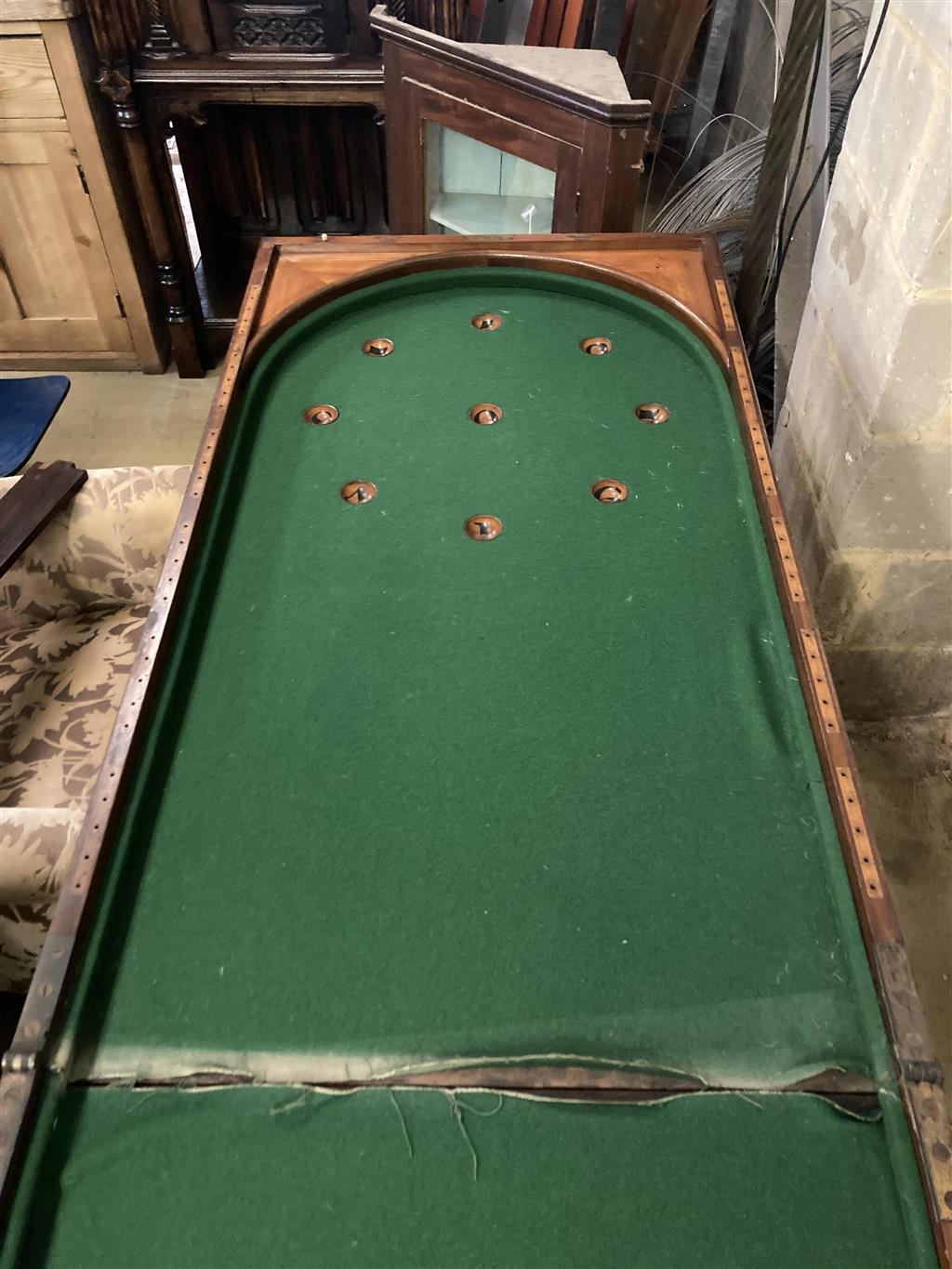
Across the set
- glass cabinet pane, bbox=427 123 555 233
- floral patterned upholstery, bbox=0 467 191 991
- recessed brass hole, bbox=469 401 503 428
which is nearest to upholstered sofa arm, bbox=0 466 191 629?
floral patterned upholstery, bbox=0 467 191 991

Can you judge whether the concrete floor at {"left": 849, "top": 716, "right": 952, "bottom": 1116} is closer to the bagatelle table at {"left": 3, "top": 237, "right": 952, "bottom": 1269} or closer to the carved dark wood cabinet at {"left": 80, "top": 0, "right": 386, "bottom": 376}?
the bagatelle table at {"left": 3, "top": 237, "right": 952, "bottom": 1269}

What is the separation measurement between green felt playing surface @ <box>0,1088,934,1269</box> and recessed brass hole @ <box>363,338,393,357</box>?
1381 mm

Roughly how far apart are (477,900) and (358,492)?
30.7 inches

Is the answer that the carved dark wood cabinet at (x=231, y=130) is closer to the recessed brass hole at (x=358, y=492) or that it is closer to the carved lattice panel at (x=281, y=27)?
the carved lattice panel at (x=281, y=27)

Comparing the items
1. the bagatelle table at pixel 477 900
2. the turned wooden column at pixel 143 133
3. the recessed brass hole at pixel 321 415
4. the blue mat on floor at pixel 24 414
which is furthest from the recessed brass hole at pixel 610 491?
the turned wooden column at pixel 143 133

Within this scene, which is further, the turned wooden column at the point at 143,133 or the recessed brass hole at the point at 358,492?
the turned wooden column at the point at 143,133

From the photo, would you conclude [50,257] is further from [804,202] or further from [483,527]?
[483,527]

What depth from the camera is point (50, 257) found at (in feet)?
11.4

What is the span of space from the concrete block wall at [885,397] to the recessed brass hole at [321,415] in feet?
3.30

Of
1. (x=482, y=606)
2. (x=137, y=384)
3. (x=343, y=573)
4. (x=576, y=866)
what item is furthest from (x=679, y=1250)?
(x=137, y=384)

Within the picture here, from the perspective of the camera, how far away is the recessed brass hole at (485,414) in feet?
5.78

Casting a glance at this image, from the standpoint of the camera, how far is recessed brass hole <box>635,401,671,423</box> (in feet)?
5.76

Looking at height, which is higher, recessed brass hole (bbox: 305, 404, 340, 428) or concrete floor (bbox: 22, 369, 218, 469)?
recessed brass hole (bbox: 305, 404, 340, 428)

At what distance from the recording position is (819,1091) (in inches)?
37.9
